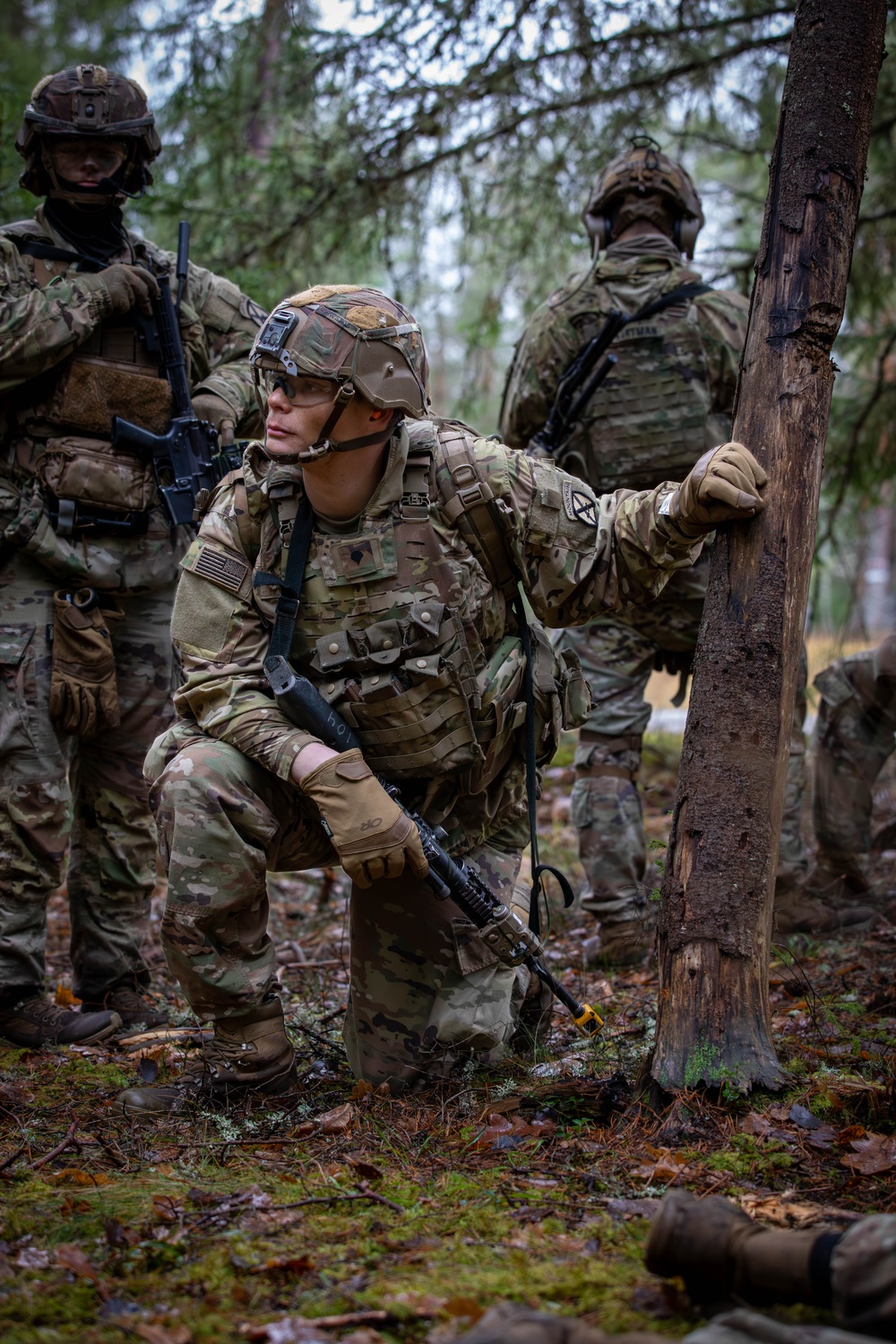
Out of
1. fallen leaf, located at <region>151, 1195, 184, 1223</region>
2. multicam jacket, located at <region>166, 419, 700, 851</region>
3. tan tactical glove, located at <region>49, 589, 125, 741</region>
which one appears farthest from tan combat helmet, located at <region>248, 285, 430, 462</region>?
fallen leaf, located at <region>151, 1195, 184, 1223</region>

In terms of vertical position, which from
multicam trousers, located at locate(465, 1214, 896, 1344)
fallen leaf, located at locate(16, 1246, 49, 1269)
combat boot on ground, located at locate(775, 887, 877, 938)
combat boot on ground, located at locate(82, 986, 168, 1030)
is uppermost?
combat boot on ground, located at locate(775, 887, 877, 938)

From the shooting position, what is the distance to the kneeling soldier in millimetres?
3291

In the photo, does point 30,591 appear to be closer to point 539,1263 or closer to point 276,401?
point 276,401

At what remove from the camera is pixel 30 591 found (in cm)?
419

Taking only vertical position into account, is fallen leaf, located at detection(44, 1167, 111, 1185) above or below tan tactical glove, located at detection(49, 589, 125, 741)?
below

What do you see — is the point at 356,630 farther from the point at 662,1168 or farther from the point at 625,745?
the point at 625,745

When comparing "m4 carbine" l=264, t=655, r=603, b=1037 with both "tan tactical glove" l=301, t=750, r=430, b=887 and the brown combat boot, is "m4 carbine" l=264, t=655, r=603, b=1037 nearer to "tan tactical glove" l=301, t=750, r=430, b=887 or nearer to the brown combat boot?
"tan tactical glove" l=301, t=750, r=430, b=887

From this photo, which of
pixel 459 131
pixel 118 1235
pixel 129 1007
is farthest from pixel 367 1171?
pixel 459 131

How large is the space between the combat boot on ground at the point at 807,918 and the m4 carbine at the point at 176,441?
9.91 feet

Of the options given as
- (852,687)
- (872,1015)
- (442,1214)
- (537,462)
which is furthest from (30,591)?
(852,687)

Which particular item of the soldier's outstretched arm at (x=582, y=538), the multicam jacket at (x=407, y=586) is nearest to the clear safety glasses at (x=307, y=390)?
the multicam jacket at (x=407, y=586)

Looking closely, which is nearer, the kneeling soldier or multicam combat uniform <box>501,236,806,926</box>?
the kneeling soldier

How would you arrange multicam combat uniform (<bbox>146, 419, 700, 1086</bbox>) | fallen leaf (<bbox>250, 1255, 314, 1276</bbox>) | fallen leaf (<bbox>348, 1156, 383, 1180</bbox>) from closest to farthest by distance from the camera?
fallen leaf (<bbox>250, 1255, 314, 1276</bbox>) → fallen leaf (<bbox>348, 1156, 383, 1180</bbox>) → multicam combat uniform (<bbox>146, 419, 700, 1086</bbox>)

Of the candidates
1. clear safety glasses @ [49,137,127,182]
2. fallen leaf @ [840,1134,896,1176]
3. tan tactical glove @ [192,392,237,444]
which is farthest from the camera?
tan tactical glove @ [192,392,237,444]
